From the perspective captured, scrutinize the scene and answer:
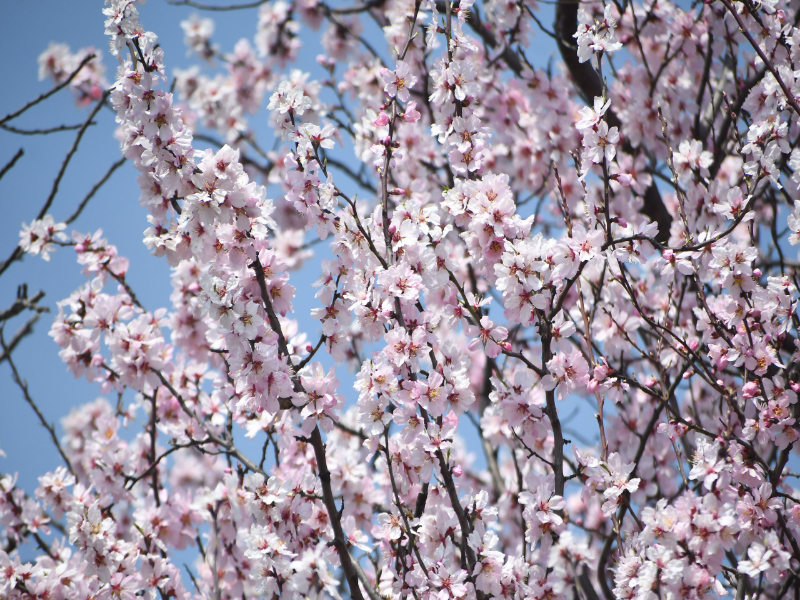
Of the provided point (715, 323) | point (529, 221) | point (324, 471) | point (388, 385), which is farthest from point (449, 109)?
point (324, 471)

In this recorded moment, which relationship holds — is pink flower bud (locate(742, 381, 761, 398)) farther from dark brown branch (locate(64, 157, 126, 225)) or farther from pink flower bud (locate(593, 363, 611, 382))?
dark brown branch (locate(64, 157, 126, 225))

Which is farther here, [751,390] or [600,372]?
[751,390]

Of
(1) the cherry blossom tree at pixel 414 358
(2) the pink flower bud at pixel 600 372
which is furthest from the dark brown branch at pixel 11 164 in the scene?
(2) the pink flower bud at pixel 600 372

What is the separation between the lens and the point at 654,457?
4.63 metres

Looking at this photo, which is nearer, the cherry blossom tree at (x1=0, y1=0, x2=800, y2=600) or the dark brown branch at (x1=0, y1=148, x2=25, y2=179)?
the cherry blossom tree at (x1=0, y1=0, x2=800, y2=600)

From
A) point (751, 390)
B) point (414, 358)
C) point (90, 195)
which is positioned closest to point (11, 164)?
point (90, 195)

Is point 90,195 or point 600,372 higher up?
point 90,195

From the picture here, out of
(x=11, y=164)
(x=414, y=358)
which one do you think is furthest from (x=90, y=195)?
(x=414, y=358)

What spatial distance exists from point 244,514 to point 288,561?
770mm

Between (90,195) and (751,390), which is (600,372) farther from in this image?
(90,195)

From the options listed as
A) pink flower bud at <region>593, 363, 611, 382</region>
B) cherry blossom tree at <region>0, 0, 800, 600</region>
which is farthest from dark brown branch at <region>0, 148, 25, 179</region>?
pink flower bud at <region>593, 363, 611, 382</region>

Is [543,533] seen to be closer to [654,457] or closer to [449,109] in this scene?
[449,109]

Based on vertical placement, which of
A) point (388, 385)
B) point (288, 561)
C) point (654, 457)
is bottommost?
point (288, 561)

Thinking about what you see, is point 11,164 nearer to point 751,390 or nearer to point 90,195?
point 90,195
